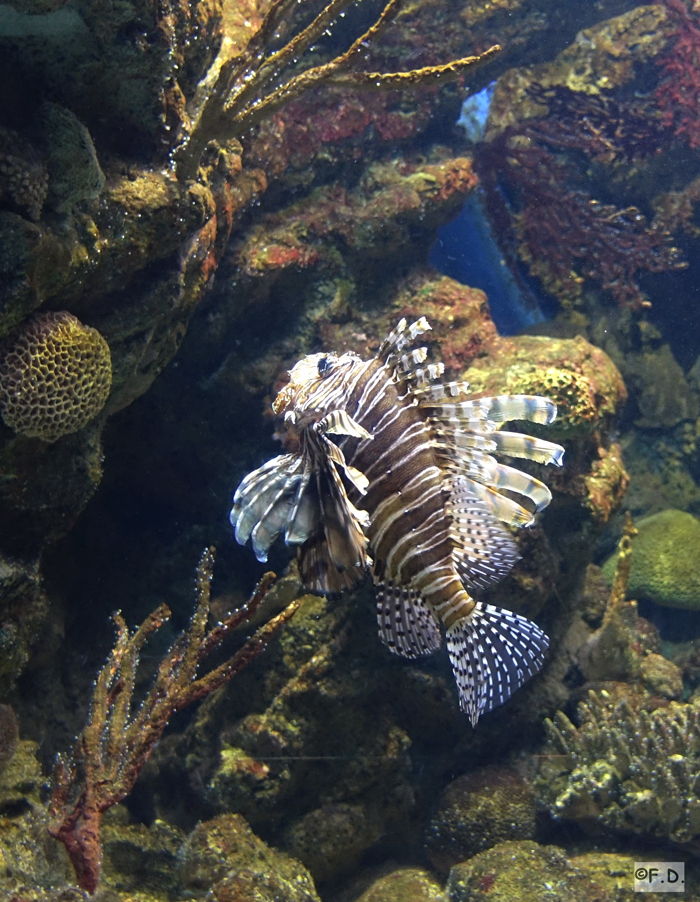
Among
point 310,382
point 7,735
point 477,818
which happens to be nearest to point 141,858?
point 7,735

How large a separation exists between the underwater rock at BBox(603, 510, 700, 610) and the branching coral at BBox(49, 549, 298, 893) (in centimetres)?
392

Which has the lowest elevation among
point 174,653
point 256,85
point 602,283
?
point 174,653

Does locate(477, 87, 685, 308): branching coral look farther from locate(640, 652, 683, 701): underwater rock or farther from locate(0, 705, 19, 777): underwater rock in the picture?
locate(0, 705, 19, 777): underwater rock

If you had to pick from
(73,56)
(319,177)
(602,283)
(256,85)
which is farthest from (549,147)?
(73,56)

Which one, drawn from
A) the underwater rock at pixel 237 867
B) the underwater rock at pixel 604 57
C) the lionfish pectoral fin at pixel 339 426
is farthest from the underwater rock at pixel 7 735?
the underwater rock at pixel 604 57

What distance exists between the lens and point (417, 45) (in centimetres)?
559

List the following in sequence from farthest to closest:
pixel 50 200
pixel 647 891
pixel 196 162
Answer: pixel 647 891
pixel 196 162
pixel 50 200

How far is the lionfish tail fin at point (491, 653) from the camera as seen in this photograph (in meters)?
2.71

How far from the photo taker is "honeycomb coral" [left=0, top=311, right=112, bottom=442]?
2.24 meters

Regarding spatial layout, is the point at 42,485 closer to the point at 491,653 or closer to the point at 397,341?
the point at 397,341

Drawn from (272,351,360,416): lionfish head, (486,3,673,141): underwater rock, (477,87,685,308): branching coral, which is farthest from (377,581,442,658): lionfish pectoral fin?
(486,3,673,141): underwater rock

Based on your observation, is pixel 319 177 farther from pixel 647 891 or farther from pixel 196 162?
pixel 647 891

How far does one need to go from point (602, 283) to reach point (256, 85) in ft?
15.8

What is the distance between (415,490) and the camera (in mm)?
2424
